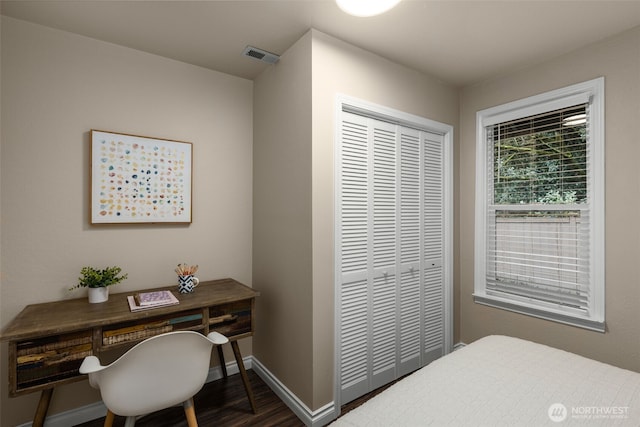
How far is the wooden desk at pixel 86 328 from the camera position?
1.51 metres

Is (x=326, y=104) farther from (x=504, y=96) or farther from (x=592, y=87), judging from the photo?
(x=592, y=87)

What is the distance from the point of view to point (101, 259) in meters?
2.15

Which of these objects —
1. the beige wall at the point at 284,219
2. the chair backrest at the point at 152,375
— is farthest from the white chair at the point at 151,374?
the beige wall at the point at 284,219

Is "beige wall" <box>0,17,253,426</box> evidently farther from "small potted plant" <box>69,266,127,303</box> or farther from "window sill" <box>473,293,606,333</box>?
"window sill" <box>473,293,606,333</box>

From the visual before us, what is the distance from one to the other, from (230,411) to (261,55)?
2574 millimetres

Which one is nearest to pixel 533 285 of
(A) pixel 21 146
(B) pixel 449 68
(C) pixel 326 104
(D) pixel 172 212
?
(B) pixel 449 68

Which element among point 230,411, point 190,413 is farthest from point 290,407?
point 190,413

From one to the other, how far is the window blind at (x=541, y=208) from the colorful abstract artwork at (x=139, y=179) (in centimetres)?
264

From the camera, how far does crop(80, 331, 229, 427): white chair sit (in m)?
1.38

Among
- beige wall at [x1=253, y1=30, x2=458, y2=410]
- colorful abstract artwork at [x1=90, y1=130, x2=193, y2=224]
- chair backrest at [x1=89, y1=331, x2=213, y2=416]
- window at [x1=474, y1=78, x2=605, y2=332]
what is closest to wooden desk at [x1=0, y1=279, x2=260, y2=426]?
chair backrest at [x1=89, y1=331, x2=213, y2=416]

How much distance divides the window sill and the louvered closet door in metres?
0.39

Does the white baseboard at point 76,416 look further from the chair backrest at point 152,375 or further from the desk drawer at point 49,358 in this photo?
the chair backrest at point 152,375

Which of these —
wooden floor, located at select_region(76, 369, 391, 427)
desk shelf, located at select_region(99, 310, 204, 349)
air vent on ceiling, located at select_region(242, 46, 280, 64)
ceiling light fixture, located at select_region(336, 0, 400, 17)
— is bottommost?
wooden floor, located at select_region(76, 369, 391, 427)

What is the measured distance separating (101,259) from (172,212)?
1.82ft
